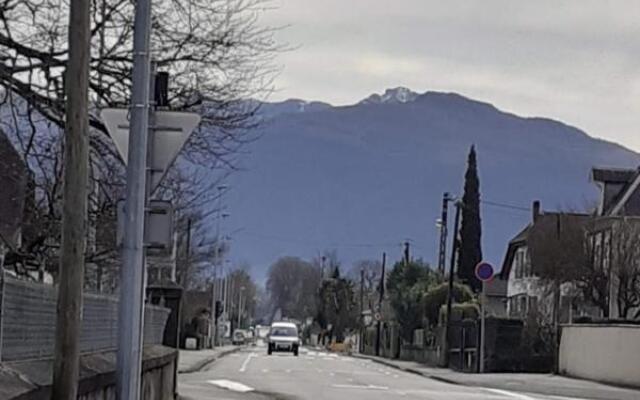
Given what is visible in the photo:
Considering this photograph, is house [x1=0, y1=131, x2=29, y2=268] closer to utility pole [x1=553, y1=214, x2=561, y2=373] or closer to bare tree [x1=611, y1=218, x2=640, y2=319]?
utility pole [x1=553, y1=214, x2=561, y2=373]

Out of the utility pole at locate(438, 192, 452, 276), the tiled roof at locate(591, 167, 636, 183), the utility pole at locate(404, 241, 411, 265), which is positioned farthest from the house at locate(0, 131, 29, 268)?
the utility pole at locate(404, 241, 411, 265)

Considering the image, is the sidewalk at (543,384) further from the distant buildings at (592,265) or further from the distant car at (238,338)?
the distant car at (238,338)

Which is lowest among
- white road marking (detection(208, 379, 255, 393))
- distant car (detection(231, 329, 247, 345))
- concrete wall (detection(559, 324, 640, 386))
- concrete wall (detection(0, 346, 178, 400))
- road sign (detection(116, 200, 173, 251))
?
distant car (detection(231, 329, 247, 345))

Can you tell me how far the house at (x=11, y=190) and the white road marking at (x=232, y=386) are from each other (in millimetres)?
9157

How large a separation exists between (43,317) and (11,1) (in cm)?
620

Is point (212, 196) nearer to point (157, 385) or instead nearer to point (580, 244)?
point (157, 385)

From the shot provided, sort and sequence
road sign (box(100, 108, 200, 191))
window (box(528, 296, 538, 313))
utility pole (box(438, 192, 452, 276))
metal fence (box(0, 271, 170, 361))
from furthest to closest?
utility pole (box(438, 192, 452, 276)) < window (box(528, 296, 538, 313)) < road sign (box(100, 108, 200, 191)) < metal fence (box(0, 271, 170, 361))

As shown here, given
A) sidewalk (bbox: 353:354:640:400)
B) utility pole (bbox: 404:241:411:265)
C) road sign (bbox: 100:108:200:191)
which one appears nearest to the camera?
road sign (bbox: 100:108:200:191)

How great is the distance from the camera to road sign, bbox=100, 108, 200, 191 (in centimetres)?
1241

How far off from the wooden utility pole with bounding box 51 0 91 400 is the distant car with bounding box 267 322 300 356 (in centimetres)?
6215

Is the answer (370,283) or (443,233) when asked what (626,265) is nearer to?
(443,233)

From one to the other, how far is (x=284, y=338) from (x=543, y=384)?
106ft

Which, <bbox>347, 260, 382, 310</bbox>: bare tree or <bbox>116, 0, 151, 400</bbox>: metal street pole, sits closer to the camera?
<bbox>116, 0, 151, 400</bbox>: metal street pole

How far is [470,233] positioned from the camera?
93688mm
